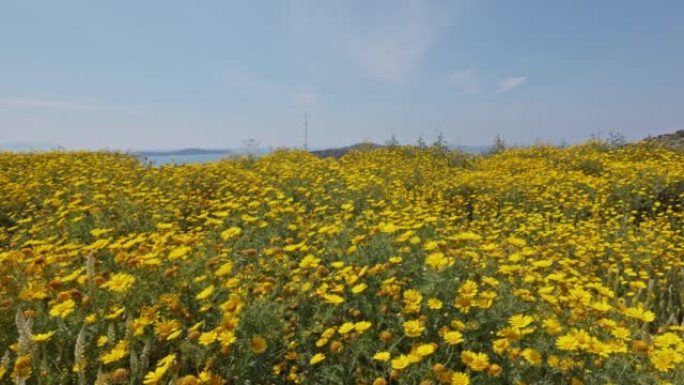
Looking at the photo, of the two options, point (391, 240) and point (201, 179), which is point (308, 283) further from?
point (201, 179)

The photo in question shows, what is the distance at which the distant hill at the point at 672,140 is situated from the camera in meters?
13.8

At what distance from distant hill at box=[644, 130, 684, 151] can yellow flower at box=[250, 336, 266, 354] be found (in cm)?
1481

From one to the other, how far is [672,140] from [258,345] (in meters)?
17.2

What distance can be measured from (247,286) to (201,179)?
17.2ft

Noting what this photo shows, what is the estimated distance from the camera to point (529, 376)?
216 cm

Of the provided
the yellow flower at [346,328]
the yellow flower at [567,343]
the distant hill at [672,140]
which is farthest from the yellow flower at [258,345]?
the distant hill at [672,140]

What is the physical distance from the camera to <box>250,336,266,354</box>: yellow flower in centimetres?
213

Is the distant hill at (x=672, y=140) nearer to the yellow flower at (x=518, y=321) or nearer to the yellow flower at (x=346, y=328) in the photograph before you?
the yellow flower at (x=518, y=321)

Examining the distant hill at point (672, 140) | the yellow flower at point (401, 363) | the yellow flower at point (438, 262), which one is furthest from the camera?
the distant hill at point (672, 140)

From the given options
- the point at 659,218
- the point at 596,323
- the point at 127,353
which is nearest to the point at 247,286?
the point at 127,353

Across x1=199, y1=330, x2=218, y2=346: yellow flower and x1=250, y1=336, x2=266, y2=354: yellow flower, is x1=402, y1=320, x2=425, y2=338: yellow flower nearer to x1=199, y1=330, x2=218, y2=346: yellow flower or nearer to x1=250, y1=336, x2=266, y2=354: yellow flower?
x1=250, y1=336, x2=266, y2=354: yellow flower

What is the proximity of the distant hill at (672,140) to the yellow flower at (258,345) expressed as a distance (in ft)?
48.6

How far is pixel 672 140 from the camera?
15.2m

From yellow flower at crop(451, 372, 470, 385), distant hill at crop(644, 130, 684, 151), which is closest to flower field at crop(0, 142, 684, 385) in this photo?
yellow flower at crop(451, 372, 470, 385)
